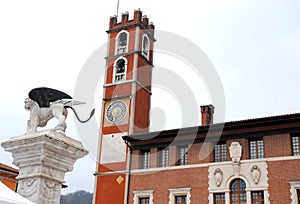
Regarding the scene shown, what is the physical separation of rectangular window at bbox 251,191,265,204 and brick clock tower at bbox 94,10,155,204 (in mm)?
8804

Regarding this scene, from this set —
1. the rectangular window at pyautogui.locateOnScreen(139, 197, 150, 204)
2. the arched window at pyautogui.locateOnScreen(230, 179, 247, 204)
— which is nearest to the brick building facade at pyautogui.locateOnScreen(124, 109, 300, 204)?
the arched window at pyautogui.locateOnScreen(230, 179, 247, 204)

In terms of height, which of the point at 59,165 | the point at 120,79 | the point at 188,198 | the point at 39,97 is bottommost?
the point at 59,165

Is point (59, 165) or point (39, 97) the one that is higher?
point (39, 97)

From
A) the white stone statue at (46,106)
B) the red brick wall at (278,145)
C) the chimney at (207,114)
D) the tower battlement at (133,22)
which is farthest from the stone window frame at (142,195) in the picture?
the white stone statue at (46,106)

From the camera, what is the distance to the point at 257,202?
23.6m

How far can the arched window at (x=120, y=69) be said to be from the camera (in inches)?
1374

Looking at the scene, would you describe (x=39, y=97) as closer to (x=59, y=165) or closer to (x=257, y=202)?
(x=59, y=165)

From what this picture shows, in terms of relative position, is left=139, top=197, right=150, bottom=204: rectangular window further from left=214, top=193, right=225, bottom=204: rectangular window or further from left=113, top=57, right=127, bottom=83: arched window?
left=113, top=57, right=127, bottom=83: arched window

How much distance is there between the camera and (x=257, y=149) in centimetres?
2462

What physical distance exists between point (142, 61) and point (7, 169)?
46.6ft

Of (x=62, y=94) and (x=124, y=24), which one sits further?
(x=124, y=24)

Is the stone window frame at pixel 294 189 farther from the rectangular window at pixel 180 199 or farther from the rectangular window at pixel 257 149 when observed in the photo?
the rectangular window at pixel 180 199

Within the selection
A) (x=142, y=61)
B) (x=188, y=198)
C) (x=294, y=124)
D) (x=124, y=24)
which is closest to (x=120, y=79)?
(x=142, y=61)

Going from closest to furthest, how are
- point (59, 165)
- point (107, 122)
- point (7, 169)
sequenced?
1. point (59, 165)
2. point (7, 169)
3. point (107, 122)
